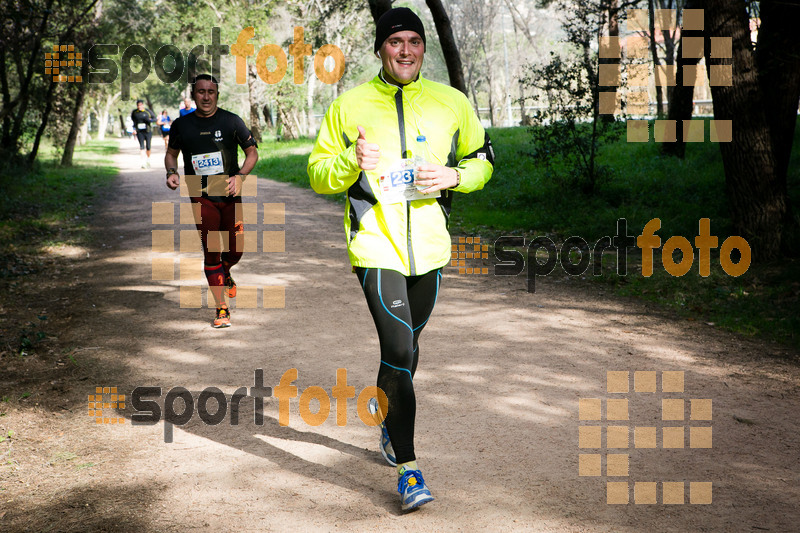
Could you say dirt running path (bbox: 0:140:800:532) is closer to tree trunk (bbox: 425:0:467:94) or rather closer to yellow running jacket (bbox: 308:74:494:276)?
yellow running jacket (bbox: 308:74:494:276)

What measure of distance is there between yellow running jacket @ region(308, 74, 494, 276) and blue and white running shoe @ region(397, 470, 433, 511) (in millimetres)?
1044

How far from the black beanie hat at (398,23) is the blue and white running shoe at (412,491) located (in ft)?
7.35

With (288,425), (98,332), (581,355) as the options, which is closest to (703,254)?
(581,355)

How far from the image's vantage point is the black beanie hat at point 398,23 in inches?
142

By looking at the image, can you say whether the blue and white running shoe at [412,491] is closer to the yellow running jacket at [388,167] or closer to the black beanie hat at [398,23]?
the yellow running jacket at [388,167]

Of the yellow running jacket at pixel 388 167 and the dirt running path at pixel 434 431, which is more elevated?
the yellow running jacket at pixel 388 167

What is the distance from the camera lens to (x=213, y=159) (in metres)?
7.18

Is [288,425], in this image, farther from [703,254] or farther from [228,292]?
[703,254]

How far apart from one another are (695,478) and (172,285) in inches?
278

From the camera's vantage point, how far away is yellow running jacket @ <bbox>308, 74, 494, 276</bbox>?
3.68 meters

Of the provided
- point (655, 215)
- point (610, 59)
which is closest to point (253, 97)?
point (610, 59)

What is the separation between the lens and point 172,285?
30.4 feet

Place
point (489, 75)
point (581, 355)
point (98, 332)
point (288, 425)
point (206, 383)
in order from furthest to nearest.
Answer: point (489, 75)
point (98, 332)
point (581, 355)
point (206, 383)
point (288, 425)

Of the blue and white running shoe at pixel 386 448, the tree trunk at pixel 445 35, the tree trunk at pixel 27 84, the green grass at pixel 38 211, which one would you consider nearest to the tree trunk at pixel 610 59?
the tree trunk at pixel 445 35
